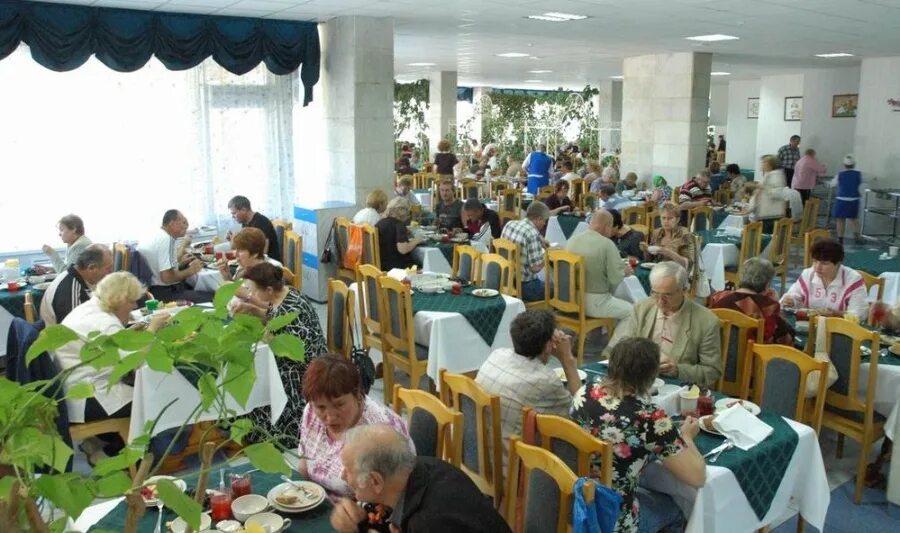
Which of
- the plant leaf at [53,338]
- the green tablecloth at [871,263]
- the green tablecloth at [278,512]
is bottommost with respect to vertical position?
the green tablecloth at [278,512]

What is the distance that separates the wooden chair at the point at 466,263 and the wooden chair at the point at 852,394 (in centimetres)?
274

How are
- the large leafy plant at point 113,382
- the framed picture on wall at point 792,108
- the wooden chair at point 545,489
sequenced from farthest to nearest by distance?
Result: 1. the framed picture on wall at point 792,108
2. the wooden chair at point 545,489
3. the large leafy plant at point 113,382

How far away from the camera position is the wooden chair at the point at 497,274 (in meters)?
5.86

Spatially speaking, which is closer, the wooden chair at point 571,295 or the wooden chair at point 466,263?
the wooden chair at point 571,295

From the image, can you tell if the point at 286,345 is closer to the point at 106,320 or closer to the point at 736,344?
the point at 106,320

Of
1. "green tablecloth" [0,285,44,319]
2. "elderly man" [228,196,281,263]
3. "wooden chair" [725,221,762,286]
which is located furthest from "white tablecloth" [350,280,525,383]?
"wooden chair" [725,221,762,286]

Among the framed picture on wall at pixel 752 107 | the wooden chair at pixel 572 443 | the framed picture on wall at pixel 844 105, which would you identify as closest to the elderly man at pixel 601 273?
the wooden chair at pixel 572 443

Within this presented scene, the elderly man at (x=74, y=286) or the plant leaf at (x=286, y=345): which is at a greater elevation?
the plant leaf at (x=286, y=345)

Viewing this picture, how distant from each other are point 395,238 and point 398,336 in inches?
79.0

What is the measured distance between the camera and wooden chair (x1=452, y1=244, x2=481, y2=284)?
620 cm

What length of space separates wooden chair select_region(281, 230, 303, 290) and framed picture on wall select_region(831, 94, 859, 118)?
518 inches

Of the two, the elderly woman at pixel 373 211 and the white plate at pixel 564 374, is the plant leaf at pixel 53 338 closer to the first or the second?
the white plate at pixel 564 374

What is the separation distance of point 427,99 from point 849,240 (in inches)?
392

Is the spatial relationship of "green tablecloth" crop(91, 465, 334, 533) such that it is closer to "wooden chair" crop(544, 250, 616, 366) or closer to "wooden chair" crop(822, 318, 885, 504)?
"wooden chair" crop(822, 318, 885, 504)
